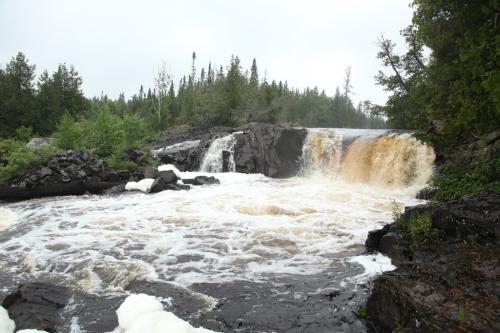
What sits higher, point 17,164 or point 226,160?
point 226,160

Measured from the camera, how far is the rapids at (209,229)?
807 cm

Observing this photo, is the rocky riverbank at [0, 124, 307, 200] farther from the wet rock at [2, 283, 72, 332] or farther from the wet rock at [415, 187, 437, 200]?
the wet rock at [2, 283, 72, 332]

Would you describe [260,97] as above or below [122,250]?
above

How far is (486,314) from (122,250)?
781 cm

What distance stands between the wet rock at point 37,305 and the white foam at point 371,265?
541 cm

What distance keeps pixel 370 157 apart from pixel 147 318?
19242mm

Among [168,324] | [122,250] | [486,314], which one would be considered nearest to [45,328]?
[168,324]

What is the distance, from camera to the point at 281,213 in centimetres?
1348

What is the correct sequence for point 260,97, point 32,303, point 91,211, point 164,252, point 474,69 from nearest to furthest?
point 32,303, point 474,69, point 164,252, point 91,211, point 260,97

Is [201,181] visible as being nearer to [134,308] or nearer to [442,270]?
[134,308]

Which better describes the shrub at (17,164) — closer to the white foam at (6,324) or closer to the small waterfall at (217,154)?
the small waterfall at (217,154)

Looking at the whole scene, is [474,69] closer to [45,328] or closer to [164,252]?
[164,252]

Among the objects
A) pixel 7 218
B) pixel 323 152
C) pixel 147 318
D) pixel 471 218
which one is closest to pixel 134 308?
pixel 147 318

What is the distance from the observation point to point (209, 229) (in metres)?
11.5
